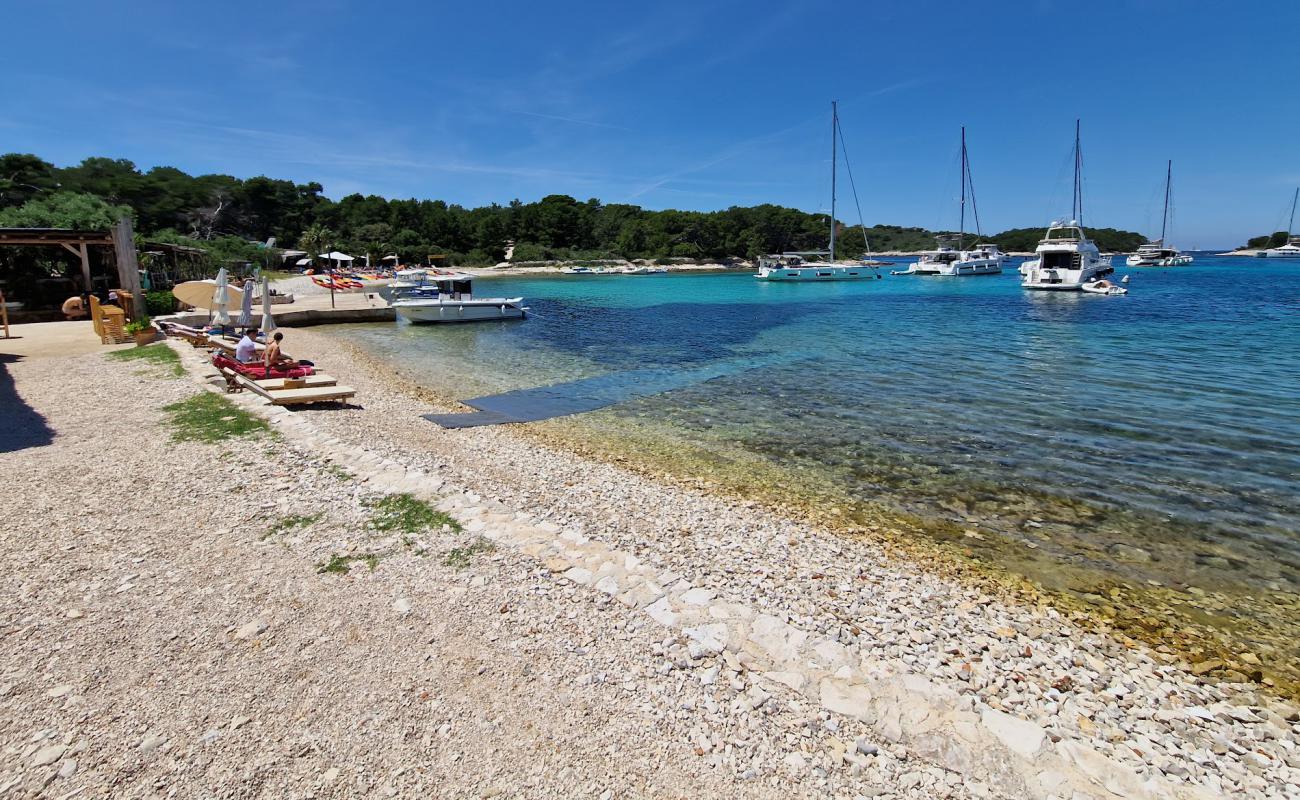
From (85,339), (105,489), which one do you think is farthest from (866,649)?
(85,339)

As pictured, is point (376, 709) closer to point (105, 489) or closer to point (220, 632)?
point (220, 632)

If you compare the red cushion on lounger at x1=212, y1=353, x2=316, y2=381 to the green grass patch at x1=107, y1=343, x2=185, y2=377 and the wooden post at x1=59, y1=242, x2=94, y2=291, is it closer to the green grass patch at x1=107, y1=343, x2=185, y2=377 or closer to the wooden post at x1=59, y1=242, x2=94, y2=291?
the green grass patch at x1=107, y1=343, x2=185, y2=377

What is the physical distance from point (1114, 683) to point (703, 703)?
3.58 metres

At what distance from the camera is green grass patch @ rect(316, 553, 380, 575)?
613 cm

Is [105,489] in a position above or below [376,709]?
above

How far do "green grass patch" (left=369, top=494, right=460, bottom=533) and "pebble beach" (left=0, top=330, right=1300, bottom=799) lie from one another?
21cm

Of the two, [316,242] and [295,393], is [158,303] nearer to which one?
[295,393]

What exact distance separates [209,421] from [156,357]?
28.3 feet

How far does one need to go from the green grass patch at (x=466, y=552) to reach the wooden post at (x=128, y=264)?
75.5 feet

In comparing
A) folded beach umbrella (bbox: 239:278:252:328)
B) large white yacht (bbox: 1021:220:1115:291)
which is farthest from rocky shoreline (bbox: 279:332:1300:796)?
large white yacht (bbox: 1021:220:1115:291)

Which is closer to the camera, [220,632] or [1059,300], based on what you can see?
[220,632]

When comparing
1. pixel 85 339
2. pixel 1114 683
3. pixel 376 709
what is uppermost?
pixel 85 339

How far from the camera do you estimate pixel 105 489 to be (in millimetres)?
8016

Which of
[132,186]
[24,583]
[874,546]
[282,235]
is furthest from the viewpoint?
[282,235]
